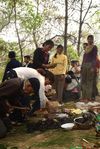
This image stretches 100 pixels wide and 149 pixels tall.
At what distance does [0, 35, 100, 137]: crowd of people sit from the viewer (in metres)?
6.83

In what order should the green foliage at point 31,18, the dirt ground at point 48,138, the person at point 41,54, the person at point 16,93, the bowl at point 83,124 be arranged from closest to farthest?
the dirt ground at point 48,138 < the bowl at point 83,124 < the person at point 16,93 < the person at point 41,54 < the green foliage at point 31,18

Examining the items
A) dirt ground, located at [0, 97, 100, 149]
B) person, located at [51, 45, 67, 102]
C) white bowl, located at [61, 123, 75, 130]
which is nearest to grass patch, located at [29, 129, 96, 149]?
dirt ground, located at [0, 97, 100, 149]

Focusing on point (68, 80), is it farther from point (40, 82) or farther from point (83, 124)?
Answer: point (83, 124)

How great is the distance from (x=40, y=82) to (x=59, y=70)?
11.4 feet

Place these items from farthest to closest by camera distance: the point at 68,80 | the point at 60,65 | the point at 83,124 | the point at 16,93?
the point at 68,80
the point at 60,65
the point at 16,93
the point at 83,124

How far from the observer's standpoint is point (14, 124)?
281 inches

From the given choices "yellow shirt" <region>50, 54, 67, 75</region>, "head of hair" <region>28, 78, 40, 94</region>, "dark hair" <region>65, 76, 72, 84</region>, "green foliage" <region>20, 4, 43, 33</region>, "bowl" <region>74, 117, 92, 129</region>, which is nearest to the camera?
"bowl" <region>74, 117, 92, 129</region>

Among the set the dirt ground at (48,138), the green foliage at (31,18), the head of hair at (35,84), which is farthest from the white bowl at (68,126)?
the green foliage at (31,18)

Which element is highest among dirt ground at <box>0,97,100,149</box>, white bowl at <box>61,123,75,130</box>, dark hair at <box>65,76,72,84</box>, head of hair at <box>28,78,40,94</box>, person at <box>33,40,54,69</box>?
person at <box>33,40,54,69</box>

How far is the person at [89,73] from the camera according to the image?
10.0 metres

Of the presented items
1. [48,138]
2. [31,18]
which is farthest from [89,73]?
[31,18]

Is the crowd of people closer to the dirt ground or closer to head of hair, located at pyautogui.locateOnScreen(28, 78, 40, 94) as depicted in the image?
head of hair, located at pyautogui.locateOnScreen(28, 78, 40, 94)

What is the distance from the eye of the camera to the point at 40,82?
7.02 meters

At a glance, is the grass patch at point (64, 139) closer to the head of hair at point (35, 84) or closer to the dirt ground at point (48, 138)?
the dirt ground at point (48, 138)
